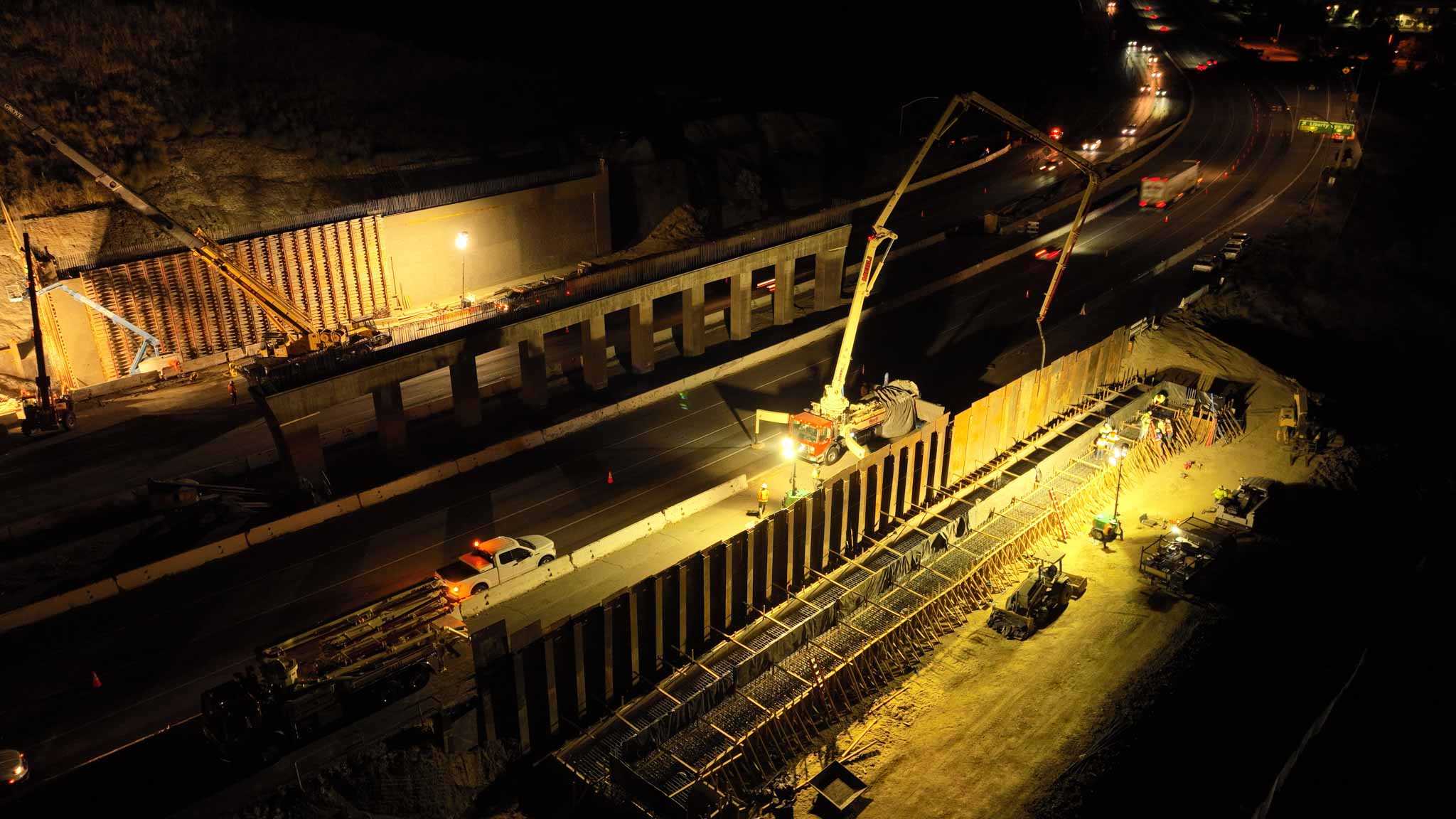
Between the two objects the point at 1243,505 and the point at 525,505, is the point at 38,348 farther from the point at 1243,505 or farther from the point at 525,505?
the point at 1243,505

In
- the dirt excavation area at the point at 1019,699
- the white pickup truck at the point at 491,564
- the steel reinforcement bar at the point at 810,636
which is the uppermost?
the white pickup truck at the point at 491,564

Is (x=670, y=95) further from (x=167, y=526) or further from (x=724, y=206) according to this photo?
(x=167, y=526)

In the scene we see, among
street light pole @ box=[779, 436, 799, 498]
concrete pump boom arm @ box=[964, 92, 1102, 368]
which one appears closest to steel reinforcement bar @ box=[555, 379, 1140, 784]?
street light pole @ box=[779, 436, 799, 498]

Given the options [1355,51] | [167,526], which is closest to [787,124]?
[167,526]

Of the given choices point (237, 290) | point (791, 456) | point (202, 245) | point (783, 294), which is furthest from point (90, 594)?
point (783, 294)

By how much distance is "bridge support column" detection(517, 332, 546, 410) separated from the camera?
4094cm

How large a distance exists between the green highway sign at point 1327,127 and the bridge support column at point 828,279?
55492 millimetres

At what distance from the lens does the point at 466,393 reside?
131 ft

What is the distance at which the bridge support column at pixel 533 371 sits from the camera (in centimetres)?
4094

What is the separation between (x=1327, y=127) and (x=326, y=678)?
296ft

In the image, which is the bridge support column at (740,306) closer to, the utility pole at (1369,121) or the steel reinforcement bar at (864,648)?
the steel reinforcement bar at (864,648)

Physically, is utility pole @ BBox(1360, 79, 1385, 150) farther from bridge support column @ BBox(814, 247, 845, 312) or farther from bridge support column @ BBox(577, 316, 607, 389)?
bridge support column @ BBox(577, 316, 607, 389)

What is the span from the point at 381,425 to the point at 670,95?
45.4 metres

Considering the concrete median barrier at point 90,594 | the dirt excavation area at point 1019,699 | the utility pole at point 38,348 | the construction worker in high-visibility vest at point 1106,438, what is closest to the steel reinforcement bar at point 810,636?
the construction worker in high-visibility vest at point 1106,438
